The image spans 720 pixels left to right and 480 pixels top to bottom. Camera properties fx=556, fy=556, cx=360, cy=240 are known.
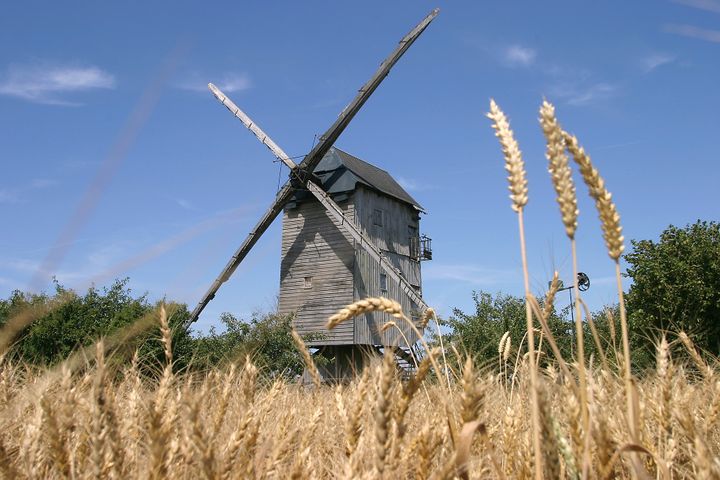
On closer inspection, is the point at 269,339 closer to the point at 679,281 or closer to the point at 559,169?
the point at 679,281

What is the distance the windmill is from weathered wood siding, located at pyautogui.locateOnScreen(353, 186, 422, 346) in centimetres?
5

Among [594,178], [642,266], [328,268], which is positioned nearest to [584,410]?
[594,178]

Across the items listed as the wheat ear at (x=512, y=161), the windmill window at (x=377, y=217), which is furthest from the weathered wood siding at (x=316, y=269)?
the wheat ear at (x=512, y=161)

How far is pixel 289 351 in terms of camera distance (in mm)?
26844

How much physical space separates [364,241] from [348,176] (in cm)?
386

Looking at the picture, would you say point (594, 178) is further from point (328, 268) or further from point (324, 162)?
point (324, 162)

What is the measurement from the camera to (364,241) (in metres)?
24.4

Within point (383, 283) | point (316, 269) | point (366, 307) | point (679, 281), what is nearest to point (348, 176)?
point (316, 269)

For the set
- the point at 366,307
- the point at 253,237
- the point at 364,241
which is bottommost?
the point at 366,307

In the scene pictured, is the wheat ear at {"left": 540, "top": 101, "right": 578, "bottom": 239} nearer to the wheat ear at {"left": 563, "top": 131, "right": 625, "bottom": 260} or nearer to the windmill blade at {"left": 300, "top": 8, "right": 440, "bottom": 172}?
the wheat ear at {"left": 563, "top": 131, "right": 625, "bottom": 260}

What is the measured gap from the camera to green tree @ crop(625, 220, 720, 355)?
24734 millimetres

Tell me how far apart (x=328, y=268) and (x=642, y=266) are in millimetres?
15155

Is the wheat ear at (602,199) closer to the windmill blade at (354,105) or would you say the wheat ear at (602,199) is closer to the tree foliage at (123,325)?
the tree foliage at (123,325)

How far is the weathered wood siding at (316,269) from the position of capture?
2517 cm
